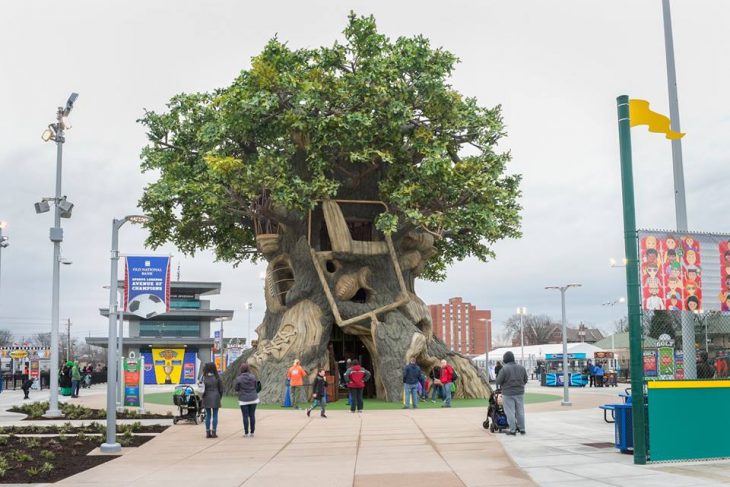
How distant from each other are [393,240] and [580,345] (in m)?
25.9

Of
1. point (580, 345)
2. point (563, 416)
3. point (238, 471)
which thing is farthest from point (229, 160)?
point (580, 345)

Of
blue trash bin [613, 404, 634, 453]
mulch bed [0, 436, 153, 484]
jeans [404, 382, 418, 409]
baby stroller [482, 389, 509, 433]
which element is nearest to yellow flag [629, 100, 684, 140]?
blue trash bin [613, 404, 634, 453]

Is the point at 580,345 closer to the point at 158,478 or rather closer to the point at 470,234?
the point at 470,234

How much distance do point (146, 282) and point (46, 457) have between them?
4.59 metres

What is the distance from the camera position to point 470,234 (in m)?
34.3

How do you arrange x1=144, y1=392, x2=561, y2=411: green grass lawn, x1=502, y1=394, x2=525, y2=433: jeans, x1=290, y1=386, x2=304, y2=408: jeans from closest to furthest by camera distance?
x1=502, y1=394, x2=525, y2=433: jeans, x1=144, y1=392, x2=561, y2=411: green grass lawn, x1=290, y1=386, x2=304, y2=408: jeans

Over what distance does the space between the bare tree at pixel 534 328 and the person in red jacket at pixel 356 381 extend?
117m

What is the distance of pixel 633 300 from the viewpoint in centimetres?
1227

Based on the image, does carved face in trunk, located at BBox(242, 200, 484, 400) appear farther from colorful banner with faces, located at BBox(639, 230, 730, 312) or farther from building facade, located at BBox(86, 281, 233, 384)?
Answer: building facade, located at BBox(86, 281, 233, 384)

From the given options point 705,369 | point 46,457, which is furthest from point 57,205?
point 705,369

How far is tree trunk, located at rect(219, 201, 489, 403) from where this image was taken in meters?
29.0

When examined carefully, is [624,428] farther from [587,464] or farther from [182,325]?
[182,325]

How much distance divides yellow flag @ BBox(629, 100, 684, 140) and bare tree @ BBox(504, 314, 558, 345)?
128m

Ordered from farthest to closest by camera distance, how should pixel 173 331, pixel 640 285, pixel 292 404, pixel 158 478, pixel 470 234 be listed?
pixel 173 331 → pixel 470 234 → pixel 292 404 → pixel 640 285 → pixel 158 478
